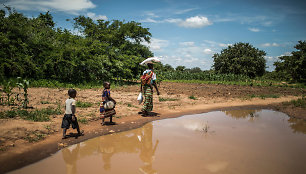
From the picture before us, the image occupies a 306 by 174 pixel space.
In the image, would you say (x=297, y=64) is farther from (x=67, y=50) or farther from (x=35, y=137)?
(x=35, y=137)

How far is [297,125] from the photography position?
6.95 m

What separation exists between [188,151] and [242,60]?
1616 inches

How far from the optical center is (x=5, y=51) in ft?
41.8

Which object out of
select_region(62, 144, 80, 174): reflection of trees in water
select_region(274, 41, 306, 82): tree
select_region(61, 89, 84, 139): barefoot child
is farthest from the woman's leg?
select_region(274, 41, 306, 82): tree

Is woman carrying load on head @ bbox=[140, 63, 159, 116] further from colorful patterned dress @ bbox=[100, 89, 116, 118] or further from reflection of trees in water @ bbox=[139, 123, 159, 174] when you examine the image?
colorful patterned dress @ bbox=[100, 89, 116, 118]

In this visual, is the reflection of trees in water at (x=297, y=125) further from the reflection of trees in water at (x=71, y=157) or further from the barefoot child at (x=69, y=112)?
the barefoot child at (x=69, y=112)

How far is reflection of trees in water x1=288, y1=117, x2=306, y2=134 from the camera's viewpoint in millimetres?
6343

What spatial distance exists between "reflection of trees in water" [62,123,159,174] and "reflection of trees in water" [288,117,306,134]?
498cm

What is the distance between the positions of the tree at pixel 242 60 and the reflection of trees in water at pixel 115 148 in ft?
131

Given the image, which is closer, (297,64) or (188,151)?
(188,151)

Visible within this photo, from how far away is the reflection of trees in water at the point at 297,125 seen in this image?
20.8 ft

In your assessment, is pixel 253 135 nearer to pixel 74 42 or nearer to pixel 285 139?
pixel 285 139

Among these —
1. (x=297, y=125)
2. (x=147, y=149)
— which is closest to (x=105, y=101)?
(x=147, y=149)

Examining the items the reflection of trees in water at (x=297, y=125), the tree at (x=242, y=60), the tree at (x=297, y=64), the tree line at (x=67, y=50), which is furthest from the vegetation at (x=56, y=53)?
the tree at (x=242, y=60)
